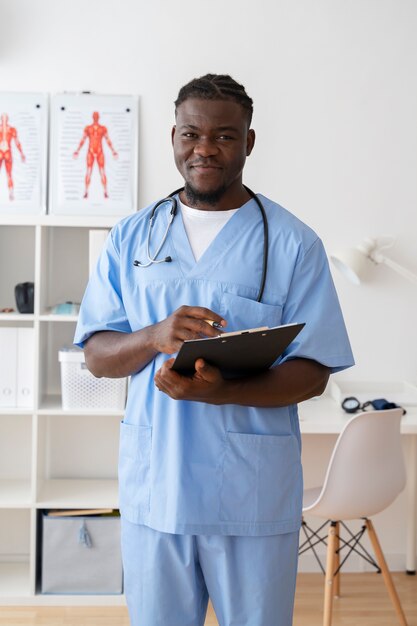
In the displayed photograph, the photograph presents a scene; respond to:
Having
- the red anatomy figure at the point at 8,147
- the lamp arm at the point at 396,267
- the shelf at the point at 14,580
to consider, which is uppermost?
the red anatomy figure at the point at 8,147

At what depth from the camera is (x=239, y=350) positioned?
143 centimetres

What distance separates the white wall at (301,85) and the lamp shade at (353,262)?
115mm

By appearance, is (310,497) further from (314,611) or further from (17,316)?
(17,316)

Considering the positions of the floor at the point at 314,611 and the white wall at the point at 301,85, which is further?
the white wall at the point at 301,85

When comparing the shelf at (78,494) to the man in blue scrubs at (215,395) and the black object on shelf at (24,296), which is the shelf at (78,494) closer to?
the black object on shelf at (24,296)

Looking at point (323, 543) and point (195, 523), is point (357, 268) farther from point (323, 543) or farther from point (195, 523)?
point (195, 523)

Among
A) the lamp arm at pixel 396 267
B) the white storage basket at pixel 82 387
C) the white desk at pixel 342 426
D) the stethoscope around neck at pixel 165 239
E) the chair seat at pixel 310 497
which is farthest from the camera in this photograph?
the lamp arm at pixel 396 267

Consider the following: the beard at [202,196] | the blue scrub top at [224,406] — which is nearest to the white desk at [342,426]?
the blue scrub top at [224,406]

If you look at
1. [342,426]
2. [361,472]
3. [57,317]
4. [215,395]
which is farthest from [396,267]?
[215,395]

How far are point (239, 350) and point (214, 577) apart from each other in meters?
0.42

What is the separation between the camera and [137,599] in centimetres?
158

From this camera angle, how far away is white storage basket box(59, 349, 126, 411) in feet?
9.86

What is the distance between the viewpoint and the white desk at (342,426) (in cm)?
284

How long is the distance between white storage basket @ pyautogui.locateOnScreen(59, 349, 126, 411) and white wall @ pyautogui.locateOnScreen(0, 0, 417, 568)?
0.70 m
